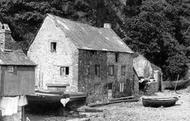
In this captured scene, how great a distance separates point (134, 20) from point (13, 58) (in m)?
46.2

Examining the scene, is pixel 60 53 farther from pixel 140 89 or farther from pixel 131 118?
pixel 140 89

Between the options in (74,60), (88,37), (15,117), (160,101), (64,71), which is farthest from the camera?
(88,37)

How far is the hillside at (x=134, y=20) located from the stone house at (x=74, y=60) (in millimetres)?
16230

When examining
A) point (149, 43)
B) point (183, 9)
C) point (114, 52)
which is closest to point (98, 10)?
point (149, 43)

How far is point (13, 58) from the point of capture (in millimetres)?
32781

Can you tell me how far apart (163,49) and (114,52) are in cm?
2827

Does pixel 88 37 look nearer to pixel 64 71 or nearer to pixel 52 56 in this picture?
pixel 52 56

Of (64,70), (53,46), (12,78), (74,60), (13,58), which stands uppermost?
(53,46)

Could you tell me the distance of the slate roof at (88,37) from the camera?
47500 mm

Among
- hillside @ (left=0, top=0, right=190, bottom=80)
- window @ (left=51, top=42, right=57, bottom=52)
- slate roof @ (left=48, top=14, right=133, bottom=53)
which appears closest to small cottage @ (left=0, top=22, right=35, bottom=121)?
slate roof @ (left=48, top=14, right=133, bottom=53)

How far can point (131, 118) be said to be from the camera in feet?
121

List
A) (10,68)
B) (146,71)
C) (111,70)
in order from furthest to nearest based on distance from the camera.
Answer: (146,71)
(111,70)
(10,68)

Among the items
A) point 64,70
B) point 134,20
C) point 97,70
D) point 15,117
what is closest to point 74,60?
point 64,70

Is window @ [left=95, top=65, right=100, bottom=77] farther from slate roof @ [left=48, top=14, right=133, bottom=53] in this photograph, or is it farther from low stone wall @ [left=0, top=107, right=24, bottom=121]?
low stone wall @ [left=0, top=107, right=24, bottom=121]
